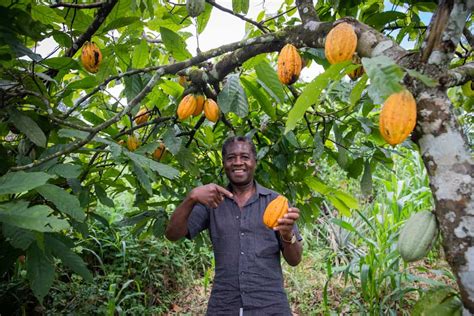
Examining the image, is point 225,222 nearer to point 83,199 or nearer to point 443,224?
point 83,199

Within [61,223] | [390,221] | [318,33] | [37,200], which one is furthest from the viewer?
[390,221]

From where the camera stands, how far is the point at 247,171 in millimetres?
1923

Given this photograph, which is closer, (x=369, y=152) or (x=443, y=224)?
(x=443, y=224)

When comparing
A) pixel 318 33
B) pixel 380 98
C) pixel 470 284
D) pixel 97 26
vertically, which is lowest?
pixel 470 284

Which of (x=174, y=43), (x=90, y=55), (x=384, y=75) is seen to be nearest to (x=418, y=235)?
(x=384, y=75)

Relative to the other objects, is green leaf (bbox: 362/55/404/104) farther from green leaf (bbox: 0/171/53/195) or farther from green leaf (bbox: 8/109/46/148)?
green leaf (bbox: 8/109/46/148)

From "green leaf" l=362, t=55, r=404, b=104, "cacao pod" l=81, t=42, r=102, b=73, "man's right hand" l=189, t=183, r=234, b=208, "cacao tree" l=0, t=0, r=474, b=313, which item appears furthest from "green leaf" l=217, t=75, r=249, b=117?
"green leaf" l=362, t=55, r=404, b=104

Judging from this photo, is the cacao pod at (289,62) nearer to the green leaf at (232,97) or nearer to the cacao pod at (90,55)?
the green leaf at (232,97)

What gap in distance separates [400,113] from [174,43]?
1113 millimetres

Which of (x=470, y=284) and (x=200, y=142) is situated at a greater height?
(x=200, y=142)

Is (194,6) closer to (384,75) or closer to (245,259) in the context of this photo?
(384,75)

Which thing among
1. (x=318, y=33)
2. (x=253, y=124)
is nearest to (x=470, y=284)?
(x=318, y=33)

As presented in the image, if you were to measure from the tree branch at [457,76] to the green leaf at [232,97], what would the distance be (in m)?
0.86

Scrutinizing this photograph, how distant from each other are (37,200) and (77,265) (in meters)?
0.39
